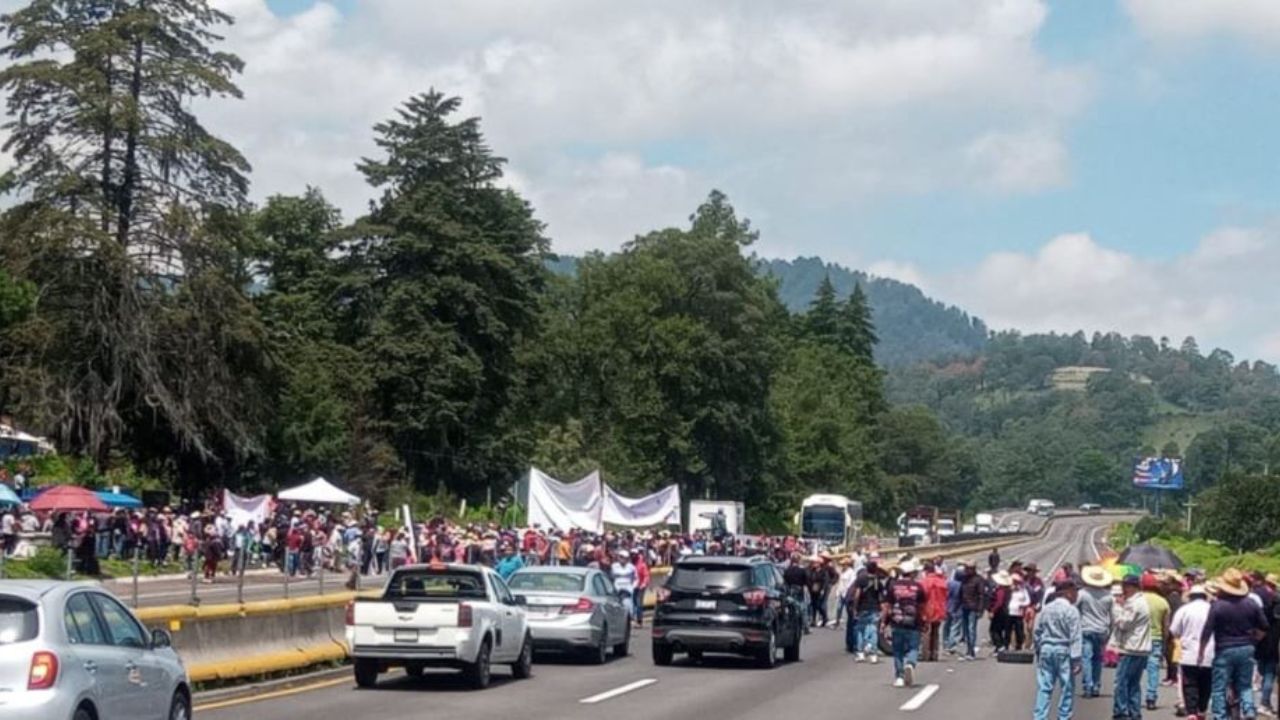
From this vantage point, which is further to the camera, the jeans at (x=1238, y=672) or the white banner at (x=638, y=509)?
the white banner at (x=638, y=509)

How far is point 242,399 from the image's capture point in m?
63.0

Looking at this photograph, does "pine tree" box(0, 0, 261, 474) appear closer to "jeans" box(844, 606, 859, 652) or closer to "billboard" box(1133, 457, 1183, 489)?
"jeans" box(844, 606, 859, 652)

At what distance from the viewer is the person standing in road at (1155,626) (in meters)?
23.9

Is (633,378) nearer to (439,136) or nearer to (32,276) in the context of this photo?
(439,136)

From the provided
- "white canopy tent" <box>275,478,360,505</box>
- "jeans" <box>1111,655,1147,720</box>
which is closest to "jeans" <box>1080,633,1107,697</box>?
"jeans" <box>1111,655,1147,720</box>

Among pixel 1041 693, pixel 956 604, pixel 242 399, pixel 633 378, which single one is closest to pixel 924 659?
pixel 956 604

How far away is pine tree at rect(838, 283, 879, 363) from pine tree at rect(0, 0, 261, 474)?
95765mm

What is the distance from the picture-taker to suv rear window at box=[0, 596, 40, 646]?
512 inches

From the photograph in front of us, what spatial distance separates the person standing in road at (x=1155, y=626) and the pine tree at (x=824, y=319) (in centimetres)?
12832

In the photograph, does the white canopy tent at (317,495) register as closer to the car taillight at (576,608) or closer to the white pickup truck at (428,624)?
the car taillight at (576,608)

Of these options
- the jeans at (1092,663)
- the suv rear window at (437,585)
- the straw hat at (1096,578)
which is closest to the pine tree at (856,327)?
the jeans at (1092,663)

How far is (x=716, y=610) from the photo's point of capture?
28.6 meters

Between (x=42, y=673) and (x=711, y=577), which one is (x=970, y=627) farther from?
(x=42, y=673)

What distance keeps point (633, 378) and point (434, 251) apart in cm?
2245
